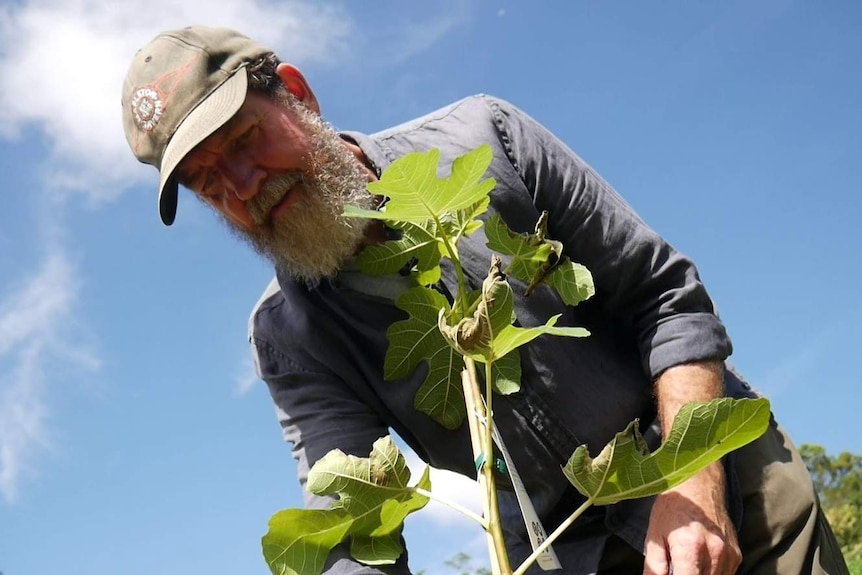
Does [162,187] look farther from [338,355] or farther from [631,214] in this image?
[631,214]

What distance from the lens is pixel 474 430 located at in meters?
1.65

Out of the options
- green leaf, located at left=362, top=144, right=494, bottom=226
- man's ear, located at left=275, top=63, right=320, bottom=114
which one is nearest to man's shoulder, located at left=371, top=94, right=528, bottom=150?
man's ear, located at left=275, top=63, right=320, bottom=114

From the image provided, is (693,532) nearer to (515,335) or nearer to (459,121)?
(515,335)

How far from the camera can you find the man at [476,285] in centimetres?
213

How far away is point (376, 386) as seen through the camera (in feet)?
7.80

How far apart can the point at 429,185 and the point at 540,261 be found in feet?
1.17

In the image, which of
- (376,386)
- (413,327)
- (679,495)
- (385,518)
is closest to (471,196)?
(413,327)

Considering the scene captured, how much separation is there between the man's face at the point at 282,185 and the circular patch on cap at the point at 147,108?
0.50 feet

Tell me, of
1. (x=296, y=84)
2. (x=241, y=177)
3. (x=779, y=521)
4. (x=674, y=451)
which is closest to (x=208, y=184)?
(x=241, y=177)

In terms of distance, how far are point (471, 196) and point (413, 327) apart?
420mm

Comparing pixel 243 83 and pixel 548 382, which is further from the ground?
pixel 243 83

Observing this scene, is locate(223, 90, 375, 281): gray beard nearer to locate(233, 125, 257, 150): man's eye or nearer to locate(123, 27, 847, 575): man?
locate(123, 27, 847, 575): man

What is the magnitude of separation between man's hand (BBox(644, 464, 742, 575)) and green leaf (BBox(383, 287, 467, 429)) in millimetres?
484

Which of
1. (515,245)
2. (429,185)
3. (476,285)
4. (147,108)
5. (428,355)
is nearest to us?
(429,185)
